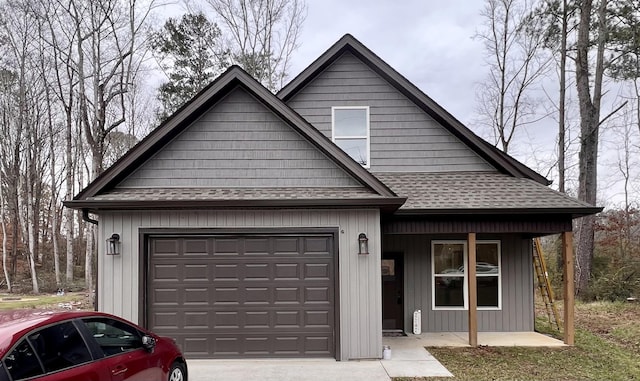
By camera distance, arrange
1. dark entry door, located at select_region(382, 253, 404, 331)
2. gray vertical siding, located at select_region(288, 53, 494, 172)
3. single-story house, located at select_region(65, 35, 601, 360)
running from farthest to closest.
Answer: gray vertical siding, located at select_region(288, 53, 494, 172), dark entry door, located at select_region(382, 253, 404, 331), single-story house, located at select_region(65, 35, 601, 360)

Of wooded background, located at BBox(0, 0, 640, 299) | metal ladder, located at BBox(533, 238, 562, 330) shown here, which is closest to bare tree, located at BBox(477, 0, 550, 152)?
wooded background, located at BBox(0, 0, 640, 299)

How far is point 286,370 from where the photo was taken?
772 cm

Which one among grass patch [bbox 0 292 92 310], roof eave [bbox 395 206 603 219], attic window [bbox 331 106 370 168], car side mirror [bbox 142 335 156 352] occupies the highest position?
attic window [bbox 331 106 370 168]

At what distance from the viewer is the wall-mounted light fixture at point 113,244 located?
829cm

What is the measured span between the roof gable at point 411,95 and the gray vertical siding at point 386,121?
131mm

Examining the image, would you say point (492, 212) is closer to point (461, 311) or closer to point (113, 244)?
point (461, 311)

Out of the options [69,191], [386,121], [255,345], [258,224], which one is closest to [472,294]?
[255,345]

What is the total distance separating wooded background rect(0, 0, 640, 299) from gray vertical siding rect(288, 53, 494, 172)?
8501 millimetres

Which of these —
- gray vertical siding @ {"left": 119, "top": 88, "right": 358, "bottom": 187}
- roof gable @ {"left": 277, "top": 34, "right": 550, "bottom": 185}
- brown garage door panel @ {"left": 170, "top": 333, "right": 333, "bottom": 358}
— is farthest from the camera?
roof gable @ {"left": 277, "top": 34, "right": 550, "bottom": 185}

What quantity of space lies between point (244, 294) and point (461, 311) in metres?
5.53

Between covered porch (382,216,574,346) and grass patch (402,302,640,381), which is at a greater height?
covered porch (382,216,574,346)

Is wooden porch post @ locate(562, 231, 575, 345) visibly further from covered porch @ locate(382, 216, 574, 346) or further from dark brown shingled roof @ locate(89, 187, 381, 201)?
dark brown shingled roof @ locate(89, 187, 381, 201)

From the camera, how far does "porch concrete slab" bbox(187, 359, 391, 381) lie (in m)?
7.31

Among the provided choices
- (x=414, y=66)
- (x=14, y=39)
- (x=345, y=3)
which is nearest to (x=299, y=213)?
(x=345, y=3)
